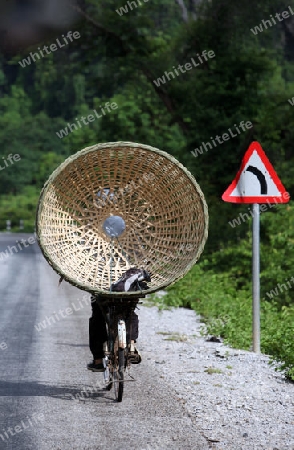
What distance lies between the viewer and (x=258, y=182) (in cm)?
1133

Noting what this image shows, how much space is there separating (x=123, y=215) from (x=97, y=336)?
1.15m

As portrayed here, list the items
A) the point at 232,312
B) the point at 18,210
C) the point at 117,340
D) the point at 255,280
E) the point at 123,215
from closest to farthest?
the point at 117,340
the point at 123,215
the point at 255,280
the point at 232,312
the point at 18,210

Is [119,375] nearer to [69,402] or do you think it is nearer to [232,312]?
[69,402]

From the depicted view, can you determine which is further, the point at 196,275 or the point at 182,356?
the point at 196,275

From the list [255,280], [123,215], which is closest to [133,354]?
[123,215]

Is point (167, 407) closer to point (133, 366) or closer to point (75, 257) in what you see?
point (75, 257)

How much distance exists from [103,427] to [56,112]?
71184mm

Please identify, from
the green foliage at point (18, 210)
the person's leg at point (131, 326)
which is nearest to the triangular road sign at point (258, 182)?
the person's leg at point (131, 326)

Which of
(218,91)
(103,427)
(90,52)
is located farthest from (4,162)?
(103,427)

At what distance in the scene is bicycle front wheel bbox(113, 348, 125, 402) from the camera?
846 cm

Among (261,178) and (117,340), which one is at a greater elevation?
(261,178)

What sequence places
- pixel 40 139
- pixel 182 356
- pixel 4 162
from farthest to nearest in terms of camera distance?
pixel 40 139, pixel 4 162, pixel 182 356

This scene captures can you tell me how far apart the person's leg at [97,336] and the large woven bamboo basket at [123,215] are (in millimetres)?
305

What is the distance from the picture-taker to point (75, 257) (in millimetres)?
8914
